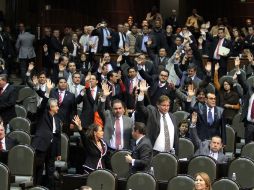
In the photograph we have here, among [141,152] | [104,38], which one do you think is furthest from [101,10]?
[141,152]

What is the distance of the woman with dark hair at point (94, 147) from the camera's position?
10.4 meters

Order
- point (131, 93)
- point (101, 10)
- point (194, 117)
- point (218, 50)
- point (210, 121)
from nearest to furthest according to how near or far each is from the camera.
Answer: point (194, 117)
point (210, 121)
point (131, 93)
point (218, 50)
point (101, 10)

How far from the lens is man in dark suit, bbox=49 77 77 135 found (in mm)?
13172

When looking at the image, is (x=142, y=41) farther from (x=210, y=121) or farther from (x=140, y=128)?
(x=140, y=128)

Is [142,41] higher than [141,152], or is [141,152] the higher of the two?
[142,41]

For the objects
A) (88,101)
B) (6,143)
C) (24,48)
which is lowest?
(6,143)

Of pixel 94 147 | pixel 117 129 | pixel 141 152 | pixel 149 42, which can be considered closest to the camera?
pixel 141 152

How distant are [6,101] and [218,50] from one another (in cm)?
585

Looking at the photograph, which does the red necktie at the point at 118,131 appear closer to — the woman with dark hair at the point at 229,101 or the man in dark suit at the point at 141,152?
the man in dark suit at the point at 141,152

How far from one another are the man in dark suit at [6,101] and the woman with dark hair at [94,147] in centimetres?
294

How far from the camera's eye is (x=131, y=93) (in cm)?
1416

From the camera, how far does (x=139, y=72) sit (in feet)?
48.1

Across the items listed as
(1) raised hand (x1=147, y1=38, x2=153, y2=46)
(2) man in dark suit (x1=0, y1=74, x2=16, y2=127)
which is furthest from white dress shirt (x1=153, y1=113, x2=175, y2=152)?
(1) raised hand (x1=147, y1=38, x2=153, y2=46)

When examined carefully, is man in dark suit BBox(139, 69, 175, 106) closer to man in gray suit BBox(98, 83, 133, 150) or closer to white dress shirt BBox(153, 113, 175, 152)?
man in gray suit BBox(98, 83, 133, 150)
